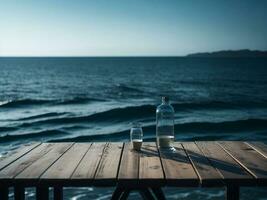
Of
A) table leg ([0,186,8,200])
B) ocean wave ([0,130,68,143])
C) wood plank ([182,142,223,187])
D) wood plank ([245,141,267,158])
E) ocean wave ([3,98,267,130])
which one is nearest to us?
wood plank ([182,142,223,187])

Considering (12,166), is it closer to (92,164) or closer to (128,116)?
(92,164)

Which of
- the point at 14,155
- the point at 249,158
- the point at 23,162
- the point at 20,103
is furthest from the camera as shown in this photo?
the point at 20,103

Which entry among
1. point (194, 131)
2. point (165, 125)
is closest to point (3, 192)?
point (165, 125)

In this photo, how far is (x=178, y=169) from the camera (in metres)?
3.11

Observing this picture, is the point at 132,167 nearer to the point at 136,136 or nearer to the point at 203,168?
the point at 203,168

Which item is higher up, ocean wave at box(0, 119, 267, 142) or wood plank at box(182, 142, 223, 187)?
wood plank at box(182, 142, 223, 187)

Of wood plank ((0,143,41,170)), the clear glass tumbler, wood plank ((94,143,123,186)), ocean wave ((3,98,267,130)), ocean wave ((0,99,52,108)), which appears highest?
the clear glass tumbler

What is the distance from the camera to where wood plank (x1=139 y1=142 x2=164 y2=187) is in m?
2.86

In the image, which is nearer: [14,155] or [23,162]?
[23,162]

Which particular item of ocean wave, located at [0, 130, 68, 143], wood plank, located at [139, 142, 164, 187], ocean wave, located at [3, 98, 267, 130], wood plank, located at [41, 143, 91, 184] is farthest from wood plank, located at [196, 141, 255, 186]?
ocean wave, located at [3, 98, 267, 130]

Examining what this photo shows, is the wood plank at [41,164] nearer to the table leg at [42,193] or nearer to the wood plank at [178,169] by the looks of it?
the table leg at [42,193]

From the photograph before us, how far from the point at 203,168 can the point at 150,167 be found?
0.39 metres

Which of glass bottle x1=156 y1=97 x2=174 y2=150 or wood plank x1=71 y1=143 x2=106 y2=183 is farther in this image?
glass bottle x1=156 y1=97 x2=174 y2=150

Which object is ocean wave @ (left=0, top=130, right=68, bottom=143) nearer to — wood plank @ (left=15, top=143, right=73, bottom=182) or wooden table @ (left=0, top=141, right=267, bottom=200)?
wood plank @ (left=15, top=143, right=73, bottom=182)
